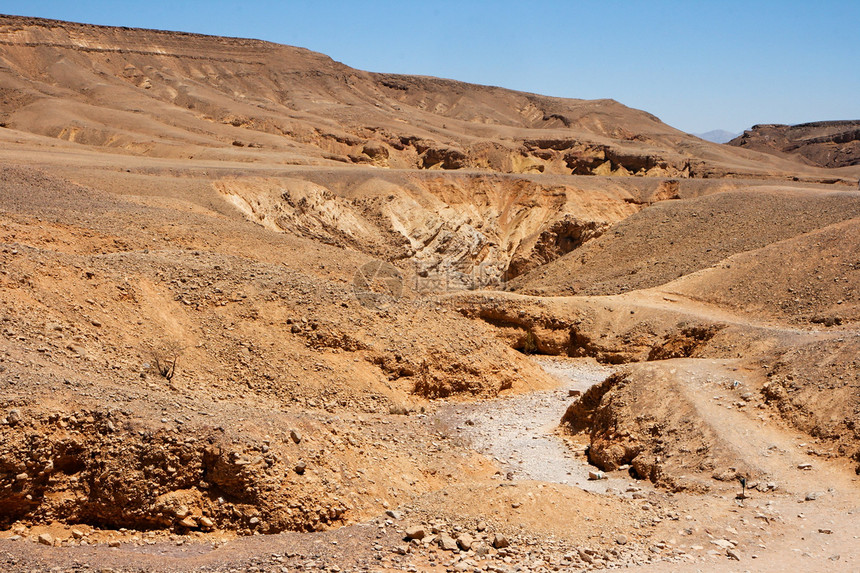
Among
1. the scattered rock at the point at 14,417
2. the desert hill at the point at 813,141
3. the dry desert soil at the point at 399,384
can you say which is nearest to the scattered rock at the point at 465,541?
the dry desert soil at the point at 399,384

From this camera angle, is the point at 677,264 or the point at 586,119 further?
the point at 586,119

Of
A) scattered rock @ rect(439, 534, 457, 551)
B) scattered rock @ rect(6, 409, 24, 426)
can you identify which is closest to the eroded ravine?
scattered rock @ rect(439, 534, 457, 551)

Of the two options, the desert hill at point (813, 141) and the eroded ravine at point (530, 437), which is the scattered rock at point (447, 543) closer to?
the eroded ravine at point (530, 437)

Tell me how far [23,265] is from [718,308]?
2110 centimetres

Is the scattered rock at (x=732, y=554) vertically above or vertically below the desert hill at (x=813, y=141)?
below

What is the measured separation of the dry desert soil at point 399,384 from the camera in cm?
1001

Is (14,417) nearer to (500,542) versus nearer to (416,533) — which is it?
(416,533)

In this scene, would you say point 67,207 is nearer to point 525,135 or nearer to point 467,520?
point 467,520

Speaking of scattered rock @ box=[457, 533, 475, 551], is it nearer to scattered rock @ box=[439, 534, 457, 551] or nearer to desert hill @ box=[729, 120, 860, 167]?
scattered rock @ box=[439, 534, 457, 551]

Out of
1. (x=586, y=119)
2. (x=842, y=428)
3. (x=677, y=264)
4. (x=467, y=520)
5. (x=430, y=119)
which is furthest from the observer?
(x=586, y=119)

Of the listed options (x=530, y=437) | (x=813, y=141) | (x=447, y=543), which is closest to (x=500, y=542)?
(x=447, y=543)

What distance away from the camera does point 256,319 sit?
55.4 feet

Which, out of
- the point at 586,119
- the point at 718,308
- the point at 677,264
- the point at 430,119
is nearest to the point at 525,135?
the point at 430,119

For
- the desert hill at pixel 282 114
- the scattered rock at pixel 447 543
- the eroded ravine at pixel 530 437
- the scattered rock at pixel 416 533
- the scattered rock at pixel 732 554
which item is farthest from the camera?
the desert hill at pixel 282 114
